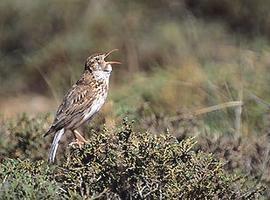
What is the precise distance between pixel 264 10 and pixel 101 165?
8.57m

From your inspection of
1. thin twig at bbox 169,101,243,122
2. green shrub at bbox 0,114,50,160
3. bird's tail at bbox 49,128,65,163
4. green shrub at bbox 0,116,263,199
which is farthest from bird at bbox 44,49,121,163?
green shrub at bbox 0,116,263,199

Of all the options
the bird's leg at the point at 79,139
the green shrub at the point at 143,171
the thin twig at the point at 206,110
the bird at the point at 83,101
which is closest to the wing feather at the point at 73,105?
the bird at the point at 83,101

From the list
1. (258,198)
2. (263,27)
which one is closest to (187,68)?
(263,27)

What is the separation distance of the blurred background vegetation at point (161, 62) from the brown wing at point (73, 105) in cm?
25

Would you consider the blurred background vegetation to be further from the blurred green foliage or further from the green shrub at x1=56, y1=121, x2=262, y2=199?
the blurred green foliage

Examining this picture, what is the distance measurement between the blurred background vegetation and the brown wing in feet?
0.82

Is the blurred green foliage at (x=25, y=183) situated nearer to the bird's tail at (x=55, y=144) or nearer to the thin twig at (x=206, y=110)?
the bird's tail at (x=55, y=144)

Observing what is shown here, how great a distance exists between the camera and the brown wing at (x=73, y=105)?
28.1 feet

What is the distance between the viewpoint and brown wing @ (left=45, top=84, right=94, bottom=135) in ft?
28.1

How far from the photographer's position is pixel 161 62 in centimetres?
1448

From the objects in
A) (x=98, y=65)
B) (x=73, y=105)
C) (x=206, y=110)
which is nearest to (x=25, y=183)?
(x=73, y=105)

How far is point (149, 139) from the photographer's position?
696cm

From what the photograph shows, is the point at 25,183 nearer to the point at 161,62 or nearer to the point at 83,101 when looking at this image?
the point at 83,101

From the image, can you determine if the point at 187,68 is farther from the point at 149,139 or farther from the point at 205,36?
the point at 149,139
